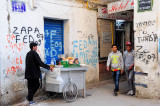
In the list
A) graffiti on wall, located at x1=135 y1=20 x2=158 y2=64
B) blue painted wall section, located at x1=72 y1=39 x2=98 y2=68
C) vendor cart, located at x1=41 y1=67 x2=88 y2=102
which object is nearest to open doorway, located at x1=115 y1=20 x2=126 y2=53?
blue painted wall section, located at x1=72 y1=39 x2=98 y2=68

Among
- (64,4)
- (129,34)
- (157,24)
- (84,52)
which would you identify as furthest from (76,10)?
(129,34)

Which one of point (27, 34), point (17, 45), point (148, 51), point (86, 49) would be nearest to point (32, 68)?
point (17, 45)

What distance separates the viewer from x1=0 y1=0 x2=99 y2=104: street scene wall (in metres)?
6.39

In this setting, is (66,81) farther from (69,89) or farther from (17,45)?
(17,45)

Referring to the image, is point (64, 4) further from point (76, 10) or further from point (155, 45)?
point (155, 45)

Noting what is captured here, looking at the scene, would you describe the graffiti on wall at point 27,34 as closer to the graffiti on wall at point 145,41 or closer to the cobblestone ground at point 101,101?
the cobblestone ground at point 101,101

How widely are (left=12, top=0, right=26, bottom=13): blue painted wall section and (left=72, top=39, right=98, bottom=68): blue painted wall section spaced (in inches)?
109

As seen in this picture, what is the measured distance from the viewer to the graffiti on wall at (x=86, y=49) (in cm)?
886

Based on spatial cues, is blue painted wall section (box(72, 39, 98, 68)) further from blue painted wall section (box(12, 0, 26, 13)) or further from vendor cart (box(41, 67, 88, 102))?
blue painted wall section (box(12, 0, 26, 13))

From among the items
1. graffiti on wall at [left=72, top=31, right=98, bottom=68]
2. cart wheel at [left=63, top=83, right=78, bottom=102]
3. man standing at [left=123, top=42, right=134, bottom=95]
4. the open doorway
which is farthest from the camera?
the open doorway

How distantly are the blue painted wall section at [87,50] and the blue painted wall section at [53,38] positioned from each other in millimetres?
707

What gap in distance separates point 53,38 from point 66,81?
2.38 metres

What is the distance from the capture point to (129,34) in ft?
38.7

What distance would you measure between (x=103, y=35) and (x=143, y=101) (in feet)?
14.5
